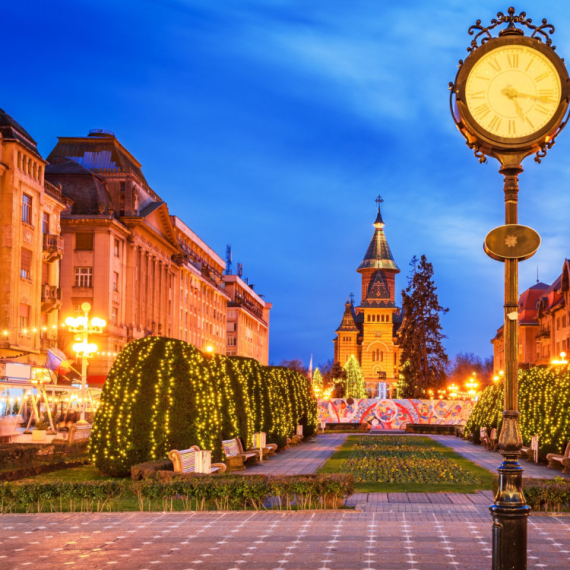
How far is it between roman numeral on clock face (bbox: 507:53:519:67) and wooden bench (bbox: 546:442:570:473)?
15.7 metres

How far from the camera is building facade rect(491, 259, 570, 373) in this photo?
3061 inches

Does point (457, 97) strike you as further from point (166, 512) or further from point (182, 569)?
point (166, 512)

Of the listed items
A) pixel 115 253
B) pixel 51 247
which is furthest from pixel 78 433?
pixel 115 253

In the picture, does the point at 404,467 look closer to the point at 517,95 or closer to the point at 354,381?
the point at 517,95

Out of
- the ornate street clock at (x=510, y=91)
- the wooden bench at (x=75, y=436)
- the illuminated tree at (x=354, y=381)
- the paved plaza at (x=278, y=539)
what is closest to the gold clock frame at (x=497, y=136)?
the ornate street clock at (x=510, y=91)

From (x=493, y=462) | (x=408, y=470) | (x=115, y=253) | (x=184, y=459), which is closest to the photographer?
(x=184, y=459)

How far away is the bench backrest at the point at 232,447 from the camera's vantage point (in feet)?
76.4

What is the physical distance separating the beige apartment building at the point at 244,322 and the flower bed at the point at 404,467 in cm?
9309

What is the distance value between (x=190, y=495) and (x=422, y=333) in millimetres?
67940

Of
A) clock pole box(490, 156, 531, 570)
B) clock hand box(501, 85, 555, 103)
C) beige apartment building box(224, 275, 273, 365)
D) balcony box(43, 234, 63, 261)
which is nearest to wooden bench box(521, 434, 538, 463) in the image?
clock pole box(490, 156, 531, 570)

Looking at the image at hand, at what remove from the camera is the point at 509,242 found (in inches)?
284

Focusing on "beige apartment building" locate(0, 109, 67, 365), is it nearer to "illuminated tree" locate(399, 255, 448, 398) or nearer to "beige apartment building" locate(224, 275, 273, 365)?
"illuminated tree" locate(399, 255, 448, 398)

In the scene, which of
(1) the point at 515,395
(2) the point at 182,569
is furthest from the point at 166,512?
(1) the point at 515,395

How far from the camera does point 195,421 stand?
2089 centimetres
